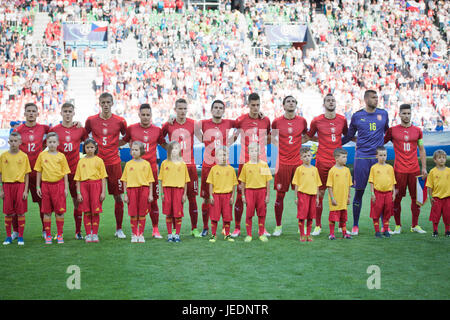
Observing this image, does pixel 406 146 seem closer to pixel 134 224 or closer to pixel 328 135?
pixel 328 135

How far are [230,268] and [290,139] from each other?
2572mm

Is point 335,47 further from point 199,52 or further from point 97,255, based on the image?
point 97,255

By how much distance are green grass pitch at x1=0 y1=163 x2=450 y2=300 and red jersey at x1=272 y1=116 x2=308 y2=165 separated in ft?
3.58

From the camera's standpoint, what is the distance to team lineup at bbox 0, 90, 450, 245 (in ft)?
23.9

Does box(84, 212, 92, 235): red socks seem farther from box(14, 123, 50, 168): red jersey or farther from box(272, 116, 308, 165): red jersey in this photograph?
box(272, 116, 308, 165): red jersey

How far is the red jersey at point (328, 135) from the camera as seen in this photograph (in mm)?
7883

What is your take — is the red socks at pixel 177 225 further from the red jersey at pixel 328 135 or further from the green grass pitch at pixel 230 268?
the red jersey at pixel 328 135

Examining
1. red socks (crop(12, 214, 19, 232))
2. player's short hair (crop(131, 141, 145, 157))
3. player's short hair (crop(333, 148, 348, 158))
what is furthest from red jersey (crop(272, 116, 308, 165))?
red socks (crop(12, 214, 19, 232))

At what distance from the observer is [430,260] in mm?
6273

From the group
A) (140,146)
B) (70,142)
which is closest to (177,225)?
(140,146)

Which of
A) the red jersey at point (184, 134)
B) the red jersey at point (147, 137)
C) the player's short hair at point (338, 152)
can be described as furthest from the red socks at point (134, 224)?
the player's short hair at point (338, 152)

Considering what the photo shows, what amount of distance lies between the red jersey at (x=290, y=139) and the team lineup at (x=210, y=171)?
0.05 feet

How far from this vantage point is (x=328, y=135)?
7.89 meters

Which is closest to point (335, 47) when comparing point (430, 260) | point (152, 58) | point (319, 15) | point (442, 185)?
point (319, 15)
